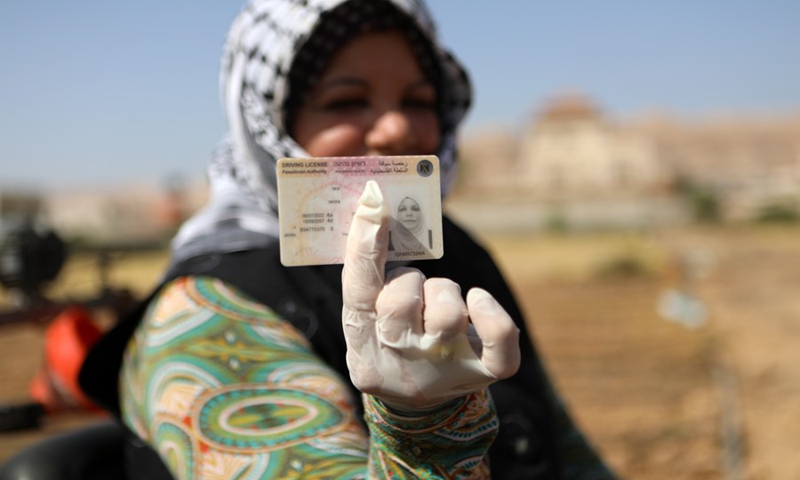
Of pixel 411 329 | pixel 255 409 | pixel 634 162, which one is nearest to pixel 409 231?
pixel 411 329

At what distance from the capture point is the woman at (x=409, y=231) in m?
0.86

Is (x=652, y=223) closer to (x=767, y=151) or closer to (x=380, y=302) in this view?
(x=380, y=302)

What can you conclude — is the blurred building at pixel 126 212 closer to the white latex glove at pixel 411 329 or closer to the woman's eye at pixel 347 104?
the woman's eye at pixel 347 104

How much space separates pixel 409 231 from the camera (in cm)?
87

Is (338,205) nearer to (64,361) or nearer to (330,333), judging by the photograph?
(330,333)

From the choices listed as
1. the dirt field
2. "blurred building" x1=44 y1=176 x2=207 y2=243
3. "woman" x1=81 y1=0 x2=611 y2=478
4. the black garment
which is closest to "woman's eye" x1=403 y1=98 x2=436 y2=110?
"woman" x1=81 y1=0 x2=611 y2=478

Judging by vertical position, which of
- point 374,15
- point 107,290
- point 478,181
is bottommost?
point 478,181

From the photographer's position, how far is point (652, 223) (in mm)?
35156

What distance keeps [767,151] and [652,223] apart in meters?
51.3

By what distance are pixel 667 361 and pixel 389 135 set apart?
299 inches

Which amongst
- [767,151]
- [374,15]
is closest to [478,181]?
[767,151]

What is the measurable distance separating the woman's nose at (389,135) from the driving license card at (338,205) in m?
0.49

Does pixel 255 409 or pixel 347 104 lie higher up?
pixel 347 104

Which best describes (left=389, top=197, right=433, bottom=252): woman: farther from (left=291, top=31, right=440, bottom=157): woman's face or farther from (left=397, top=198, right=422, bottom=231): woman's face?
(left=291, top=31, right=440, bottom=157): woman's face
